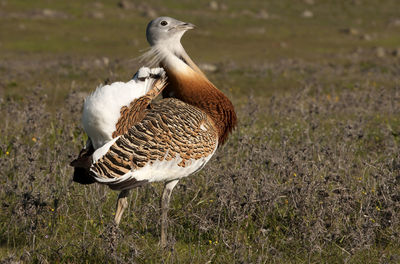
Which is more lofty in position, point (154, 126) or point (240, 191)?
point (154, 126)

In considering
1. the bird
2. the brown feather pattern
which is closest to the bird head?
the bird

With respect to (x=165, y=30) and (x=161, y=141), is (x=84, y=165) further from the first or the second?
(x=165, y=30)

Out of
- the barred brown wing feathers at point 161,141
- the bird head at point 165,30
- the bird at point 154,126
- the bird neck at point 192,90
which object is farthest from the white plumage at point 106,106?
the bird head at point 165,30

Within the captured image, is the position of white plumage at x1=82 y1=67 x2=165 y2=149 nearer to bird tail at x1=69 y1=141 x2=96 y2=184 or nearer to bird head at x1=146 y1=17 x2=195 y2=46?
bird tail at x1=69 y1=141 x2=96 y2=184

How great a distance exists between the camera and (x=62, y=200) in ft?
15.6

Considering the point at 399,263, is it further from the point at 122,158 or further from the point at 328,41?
the point at 328,41

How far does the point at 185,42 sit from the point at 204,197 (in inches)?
710

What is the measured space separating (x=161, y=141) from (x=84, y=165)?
549 millimetres

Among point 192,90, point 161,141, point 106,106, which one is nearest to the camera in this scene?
point 106,106

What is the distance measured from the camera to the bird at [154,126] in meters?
3.92

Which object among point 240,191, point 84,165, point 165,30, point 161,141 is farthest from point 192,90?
point 84,165

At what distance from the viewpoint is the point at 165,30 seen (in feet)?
15.0

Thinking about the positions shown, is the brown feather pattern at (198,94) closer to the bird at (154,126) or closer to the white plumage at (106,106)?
the bird at (154,126)

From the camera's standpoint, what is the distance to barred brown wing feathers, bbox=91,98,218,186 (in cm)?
394
